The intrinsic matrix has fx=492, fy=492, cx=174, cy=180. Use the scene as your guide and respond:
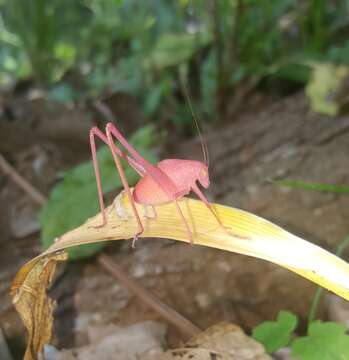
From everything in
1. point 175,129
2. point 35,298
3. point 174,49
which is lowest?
point 35,298

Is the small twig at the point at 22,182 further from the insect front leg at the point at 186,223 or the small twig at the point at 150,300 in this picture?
the insect front leg at the point at 186,223

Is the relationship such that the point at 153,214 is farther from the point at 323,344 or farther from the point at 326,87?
the point at 326,87

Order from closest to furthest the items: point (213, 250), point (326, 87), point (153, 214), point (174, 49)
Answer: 1. point (153, 214)
2. point (213, 250)
3. point (326, 87)
4. point (174, 49)

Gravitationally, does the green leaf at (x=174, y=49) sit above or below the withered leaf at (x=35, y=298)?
above

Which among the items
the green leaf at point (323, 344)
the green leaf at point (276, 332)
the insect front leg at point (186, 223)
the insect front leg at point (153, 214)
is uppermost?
the insect front leg at point (153, 214)

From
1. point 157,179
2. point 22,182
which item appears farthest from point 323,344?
point 22,182

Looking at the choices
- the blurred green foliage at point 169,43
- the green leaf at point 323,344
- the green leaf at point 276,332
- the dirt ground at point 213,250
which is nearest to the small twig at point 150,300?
the dirt ground at point 213,250

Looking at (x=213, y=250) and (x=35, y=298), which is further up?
(x=213, y=250)
